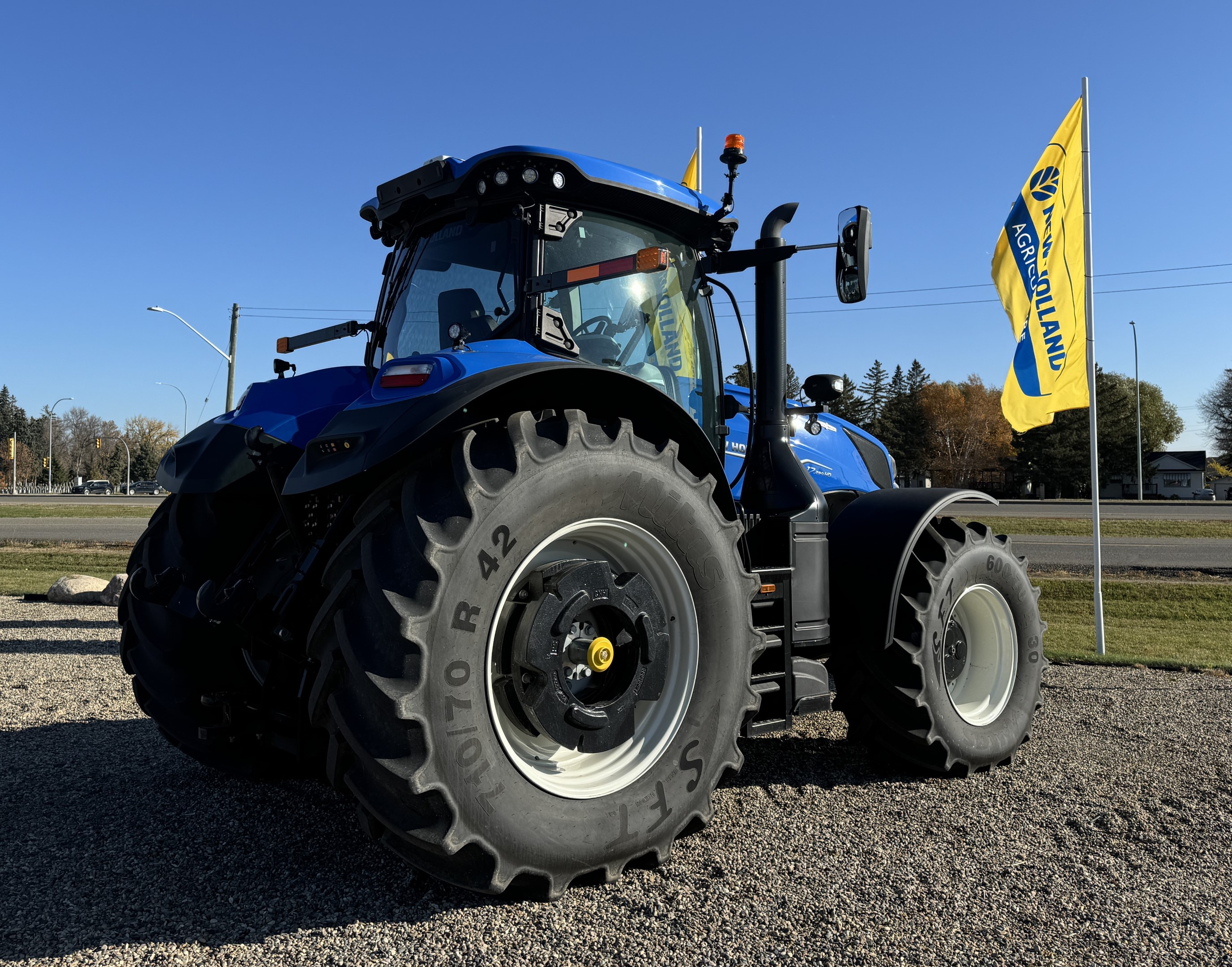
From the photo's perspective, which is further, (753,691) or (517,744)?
(753,691)

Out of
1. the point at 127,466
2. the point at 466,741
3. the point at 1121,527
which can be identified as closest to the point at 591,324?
the point at 466,741

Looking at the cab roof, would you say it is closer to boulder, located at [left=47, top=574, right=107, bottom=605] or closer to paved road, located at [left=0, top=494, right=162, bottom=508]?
boulder, located at [left=47, top=574, right=107, bottom=605]

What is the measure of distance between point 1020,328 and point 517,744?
288 inches

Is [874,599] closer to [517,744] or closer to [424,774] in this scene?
[517,744]

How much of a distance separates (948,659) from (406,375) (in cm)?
295

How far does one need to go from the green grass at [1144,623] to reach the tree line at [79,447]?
102253 mm

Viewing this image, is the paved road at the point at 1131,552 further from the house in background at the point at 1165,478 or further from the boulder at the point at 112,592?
the house in background at the point at 1165,478

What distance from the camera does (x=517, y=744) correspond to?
256cm

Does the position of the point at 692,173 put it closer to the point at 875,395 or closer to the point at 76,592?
the point at 76,592

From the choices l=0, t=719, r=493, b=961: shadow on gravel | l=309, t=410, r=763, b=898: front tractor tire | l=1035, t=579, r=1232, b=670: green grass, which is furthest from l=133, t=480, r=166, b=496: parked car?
l=309, t=410, r=763, b=898: front tractor tire

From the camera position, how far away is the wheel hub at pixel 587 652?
2.49m

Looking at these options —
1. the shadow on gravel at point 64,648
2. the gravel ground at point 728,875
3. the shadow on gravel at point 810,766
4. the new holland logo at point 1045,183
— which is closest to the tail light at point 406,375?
the gravel ground at point 728,875

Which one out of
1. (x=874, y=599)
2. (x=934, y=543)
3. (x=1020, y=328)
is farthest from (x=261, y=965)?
(x=1020, y=328)

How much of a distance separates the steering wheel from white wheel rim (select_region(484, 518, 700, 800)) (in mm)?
920
